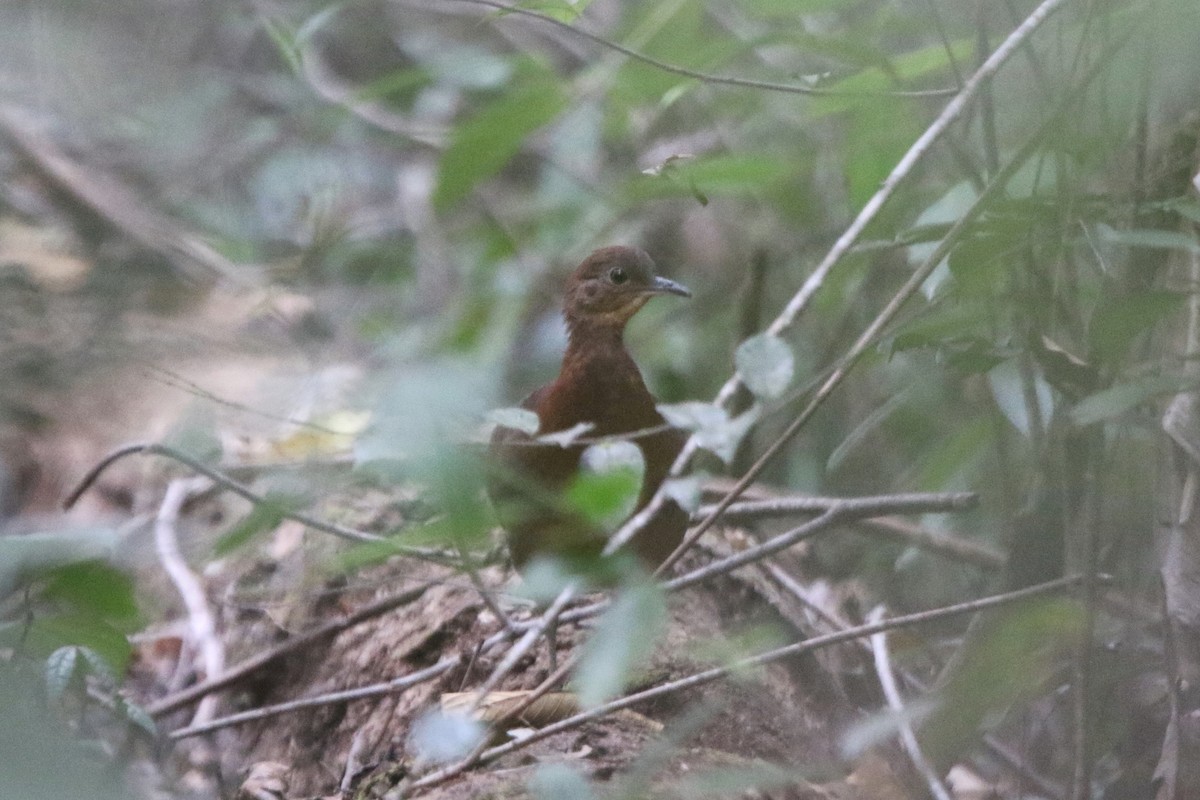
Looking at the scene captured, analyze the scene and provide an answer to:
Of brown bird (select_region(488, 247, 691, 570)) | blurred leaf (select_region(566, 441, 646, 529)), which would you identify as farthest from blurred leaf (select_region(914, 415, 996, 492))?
blurred leaf (select_region(566, 441, 646, 529))

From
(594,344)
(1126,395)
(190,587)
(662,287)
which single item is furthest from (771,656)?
(190,587)

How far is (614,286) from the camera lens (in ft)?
11.7

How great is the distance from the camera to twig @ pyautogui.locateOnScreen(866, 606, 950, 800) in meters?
2.10

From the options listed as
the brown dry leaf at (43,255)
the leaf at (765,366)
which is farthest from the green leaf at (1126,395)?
the brown dry leaf at (43,255)

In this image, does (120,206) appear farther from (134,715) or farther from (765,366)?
(765,366)

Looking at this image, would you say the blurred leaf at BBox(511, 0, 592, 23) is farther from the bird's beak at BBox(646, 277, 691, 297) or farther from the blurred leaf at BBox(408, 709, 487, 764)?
the bird's beak at BBox(646, 277, 691, 297)

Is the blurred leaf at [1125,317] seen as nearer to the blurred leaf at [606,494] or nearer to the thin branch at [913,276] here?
the thin branch at [913,276]

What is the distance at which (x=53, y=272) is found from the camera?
4980 mm

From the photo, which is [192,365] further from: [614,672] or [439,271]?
[614,672]

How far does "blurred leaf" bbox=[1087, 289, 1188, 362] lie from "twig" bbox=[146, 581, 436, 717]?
161 cm

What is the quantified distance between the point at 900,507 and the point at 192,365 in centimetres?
272

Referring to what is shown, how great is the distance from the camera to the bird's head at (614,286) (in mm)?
3551

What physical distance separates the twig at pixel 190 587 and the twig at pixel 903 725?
1571 millimetres

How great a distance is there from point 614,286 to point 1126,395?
1.90m
